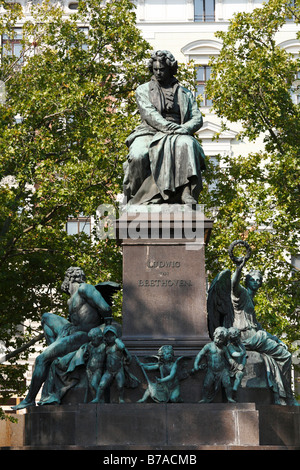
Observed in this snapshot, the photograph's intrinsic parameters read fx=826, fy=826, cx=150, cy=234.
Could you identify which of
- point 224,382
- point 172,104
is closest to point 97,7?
point 172,104

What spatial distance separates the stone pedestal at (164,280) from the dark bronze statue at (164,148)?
366 mm

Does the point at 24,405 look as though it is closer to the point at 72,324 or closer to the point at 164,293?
the point at 72,324

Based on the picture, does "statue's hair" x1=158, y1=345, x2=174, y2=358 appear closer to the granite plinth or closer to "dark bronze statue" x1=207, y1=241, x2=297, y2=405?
the granite plinth

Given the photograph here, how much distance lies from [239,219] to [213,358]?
12.8 metres

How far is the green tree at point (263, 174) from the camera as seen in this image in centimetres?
2122

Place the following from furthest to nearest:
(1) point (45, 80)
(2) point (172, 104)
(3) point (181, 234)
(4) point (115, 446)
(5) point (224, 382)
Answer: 1. (1) point (45, 80)
2. (2) point (172, 104)
3. (3) point (181, 234)
4. (5) point (224, 382)
5. (4) point (115, 446)

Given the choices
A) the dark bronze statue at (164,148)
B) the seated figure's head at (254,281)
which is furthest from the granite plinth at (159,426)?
the dark bronze statue at (164,148)

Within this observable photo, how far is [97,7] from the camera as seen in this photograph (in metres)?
25.1

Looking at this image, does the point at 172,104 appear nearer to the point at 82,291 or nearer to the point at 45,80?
the point at 82,291

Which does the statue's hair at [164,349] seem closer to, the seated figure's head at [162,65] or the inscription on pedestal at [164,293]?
the inscription on pedestal at [164,293]

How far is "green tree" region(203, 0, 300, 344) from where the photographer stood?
21.2 m

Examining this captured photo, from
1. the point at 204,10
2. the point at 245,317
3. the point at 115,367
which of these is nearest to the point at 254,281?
the point at 245,317

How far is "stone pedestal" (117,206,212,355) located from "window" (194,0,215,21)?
25546mm

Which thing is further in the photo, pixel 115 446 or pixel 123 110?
pixel 123 110
